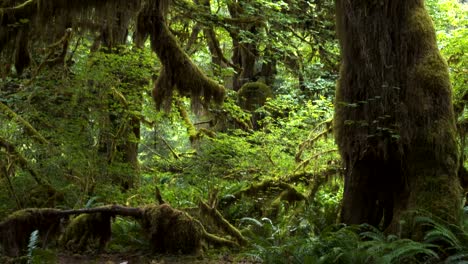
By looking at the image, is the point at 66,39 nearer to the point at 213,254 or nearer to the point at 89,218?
the point at 89,218

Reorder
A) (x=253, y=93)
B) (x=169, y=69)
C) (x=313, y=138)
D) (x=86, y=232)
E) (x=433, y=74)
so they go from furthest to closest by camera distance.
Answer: (x=253, y=93) → (x=313, y=138) → (x=169, y=69) → (x=86, y=232) → (x=433, y=74)

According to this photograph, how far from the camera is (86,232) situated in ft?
22.7

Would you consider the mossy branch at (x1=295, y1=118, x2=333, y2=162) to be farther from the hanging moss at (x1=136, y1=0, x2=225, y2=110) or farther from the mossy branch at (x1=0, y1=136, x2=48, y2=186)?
the mossy branch at (x1=0, y1=136, x2=48, y2=186)

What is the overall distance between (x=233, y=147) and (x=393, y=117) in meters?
5.12

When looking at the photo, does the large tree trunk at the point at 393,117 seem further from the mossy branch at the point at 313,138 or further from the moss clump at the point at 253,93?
the moss clump at the point at 253,93

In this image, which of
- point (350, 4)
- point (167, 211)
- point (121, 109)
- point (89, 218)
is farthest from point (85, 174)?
point (350, 4)

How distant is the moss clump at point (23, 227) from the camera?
610 centimetres

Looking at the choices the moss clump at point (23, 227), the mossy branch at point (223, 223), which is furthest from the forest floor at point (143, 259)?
the mossy branch at point (223, 223)

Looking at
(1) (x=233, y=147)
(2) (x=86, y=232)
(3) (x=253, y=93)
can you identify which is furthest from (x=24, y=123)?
(3) (x=253, y=93)

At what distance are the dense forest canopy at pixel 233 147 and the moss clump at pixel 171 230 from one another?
0.06ft

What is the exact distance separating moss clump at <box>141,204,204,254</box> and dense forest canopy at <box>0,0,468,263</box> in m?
0.02

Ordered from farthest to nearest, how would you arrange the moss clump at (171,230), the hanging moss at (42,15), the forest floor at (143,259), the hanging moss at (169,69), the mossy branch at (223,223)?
1. the hanging moss at (169,69)
2. the hanging moss at (42,15)
3. the mossy branch at (223,223)
4. the moss clump at (171,230)
5. the forest floor at (143,259)

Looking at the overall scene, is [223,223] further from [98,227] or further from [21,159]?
[21,159]

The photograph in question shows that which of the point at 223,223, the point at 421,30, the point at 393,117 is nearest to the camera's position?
the point at 393,117
